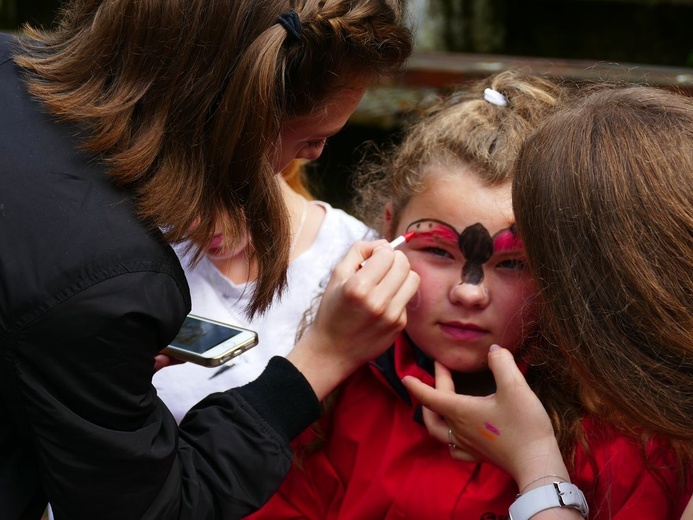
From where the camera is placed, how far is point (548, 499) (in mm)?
1368

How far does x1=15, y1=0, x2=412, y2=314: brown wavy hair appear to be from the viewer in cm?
126

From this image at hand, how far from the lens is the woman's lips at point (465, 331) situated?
1661mm

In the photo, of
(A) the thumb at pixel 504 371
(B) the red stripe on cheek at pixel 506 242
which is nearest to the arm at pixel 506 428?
(A) the thumb at pixel 504 371

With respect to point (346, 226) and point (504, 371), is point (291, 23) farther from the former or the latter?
point (346, 226)

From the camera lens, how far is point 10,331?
1.18 metres

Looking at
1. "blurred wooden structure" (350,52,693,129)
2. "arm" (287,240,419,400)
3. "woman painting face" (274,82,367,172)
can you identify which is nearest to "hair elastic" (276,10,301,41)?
"woman painting face" (274,82,367,172)

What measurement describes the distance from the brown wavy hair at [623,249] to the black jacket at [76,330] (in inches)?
22.9

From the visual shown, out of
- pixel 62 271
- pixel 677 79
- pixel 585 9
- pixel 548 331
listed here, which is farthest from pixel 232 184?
pixel 585 9

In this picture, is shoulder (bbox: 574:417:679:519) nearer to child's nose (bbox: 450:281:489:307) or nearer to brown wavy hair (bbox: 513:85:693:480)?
brown wavy hair (bbox: 513:85:693:480)

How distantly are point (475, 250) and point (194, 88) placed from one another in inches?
26.2

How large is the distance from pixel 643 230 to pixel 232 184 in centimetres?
62

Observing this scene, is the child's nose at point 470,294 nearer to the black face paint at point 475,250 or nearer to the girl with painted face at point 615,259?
the black face paint at point 475,250

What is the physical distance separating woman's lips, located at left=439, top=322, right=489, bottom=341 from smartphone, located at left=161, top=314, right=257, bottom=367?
387mm

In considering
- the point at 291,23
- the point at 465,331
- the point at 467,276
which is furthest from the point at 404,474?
the point at 291,23
